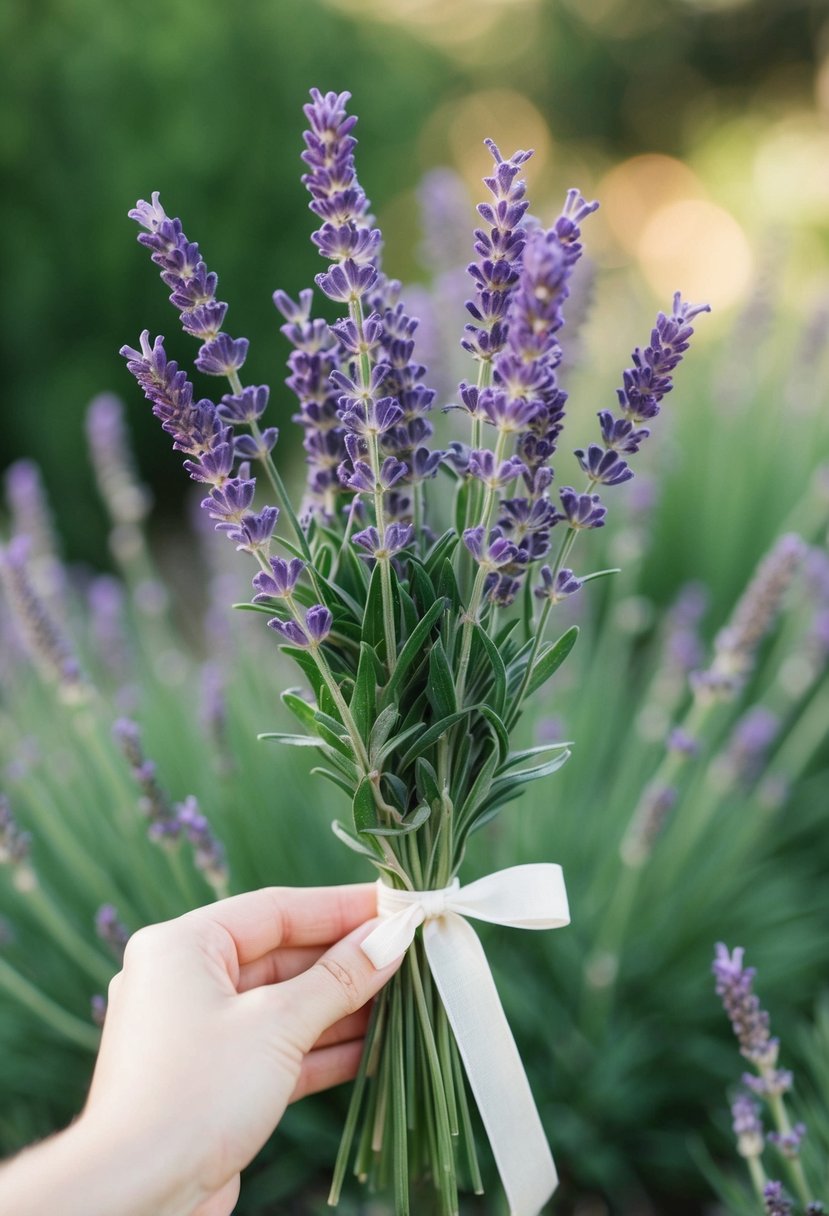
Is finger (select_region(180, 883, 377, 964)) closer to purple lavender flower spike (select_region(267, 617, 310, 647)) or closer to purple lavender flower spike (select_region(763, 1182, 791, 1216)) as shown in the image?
purple lavender flower spike (select_region(267, 617, 310, 647))

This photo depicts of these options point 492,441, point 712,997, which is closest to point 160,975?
point 712,997

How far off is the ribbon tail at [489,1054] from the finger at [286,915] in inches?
6.2

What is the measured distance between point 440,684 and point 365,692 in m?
0.06

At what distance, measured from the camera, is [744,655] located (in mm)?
1278

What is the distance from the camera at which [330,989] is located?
0.91 metres

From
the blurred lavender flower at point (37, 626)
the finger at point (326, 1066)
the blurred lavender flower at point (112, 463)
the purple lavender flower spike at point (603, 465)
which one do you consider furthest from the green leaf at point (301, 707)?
the blurred lavender flower at point (112, 463)

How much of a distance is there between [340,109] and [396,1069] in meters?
0.82

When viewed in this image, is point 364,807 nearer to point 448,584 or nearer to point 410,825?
point 410,825

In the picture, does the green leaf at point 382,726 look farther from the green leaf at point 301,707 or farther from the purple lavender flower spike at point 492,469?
the purple lavender flower spike at point 492,469

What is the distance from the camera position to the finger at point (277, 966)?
1.07 m

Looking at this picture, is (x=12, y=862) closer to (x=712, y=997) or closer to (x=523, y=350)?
(x=523, y=350)

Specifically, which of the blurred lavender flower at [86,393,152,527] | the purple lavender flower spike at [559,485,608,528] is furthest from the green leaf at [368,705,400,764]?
the blurred lavender flower at [86,393,152,527]

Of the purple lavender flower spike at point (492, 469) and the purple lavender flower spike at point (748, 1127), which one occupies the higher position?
the purple lavender flower spike at point (492, 469)

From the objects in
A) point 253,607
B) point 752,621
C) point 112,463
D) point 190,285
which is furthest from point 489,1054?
point 112,463
